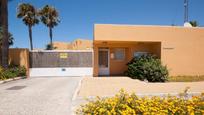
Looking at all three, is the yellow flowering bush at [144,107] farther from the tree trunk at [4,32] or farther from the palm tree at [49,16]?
the palm tree at [49,16]

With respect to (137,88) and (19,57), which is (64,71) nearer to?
(19,57)

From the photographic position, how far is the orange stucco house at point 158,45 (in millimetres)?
18094

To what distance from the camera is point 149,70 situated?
17.1 meters

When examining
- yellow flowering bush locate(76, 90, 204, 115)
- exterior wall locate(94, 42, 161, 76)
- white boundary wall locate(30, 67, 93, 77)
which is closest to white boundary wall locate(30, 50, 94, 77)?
white boundary wall locate(30, 67, 93, 77)

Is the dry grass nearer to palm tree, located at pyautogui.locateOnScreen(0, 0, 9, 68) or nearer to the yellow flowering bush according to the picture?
the yellow flowering bush

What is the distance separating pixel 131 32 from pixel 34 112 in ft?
39.8

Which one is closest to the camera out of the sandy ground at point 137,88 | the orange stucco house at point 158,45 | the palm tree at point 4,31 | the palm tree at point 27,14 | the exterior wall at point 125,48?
the sandy ground at point 137,88

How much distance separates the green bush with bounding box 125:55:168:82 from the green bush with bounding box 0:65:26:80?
932 centimetres

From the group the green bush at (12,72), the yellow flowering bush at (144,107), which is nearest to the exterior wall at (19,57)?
the green bush at (12,72)

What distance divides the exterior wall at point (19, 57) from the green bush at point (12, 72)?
0.59 metres

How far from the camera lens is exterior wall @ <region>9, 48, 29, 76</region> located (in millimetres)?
21328

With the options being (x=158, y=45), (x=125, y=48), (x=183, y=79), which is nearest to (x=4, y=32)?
(x=125, y=48)

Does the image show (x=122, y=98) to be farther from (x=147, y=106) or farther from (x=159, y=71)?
(x=159, y=71)

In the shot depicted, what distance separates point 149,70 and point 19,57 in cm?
1150
